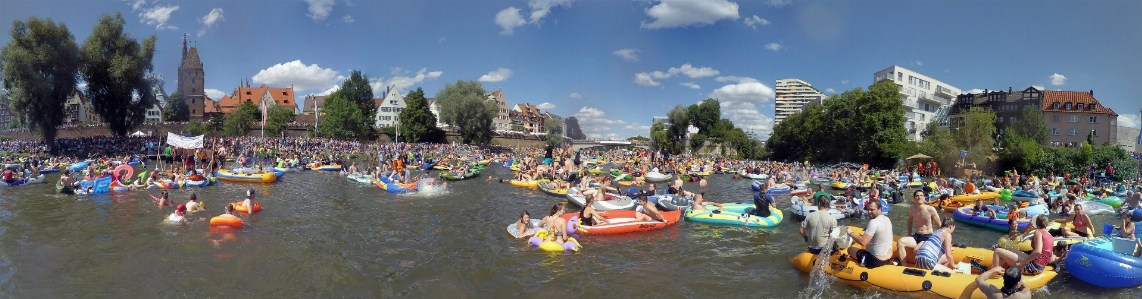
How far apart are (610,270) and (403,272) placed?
12.9ft

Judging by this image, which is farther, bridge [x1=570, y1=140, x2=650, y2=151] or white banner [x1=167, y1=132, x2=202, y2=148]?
bridge [x1=570, y1=140, x2=650, y2=151]

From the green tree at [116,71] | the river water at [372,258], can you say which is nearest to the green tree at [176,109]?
the green tree at [116,71]

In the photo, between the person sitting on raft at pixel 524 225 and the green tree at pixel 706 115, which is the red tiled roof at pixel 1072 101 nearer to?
the green tree at pixel 706 115

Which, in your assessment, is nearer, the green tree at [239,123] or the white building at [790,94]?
the green tree at [239,123]

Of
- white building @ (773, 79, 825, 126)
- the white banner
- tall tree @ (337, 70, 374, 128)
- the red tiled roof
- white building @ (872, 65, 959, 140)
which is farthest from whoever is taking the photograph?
white building @ (773, 79, 825, 126)

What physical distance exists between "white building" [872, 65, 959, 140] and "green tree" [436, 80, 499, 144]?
47244 mm

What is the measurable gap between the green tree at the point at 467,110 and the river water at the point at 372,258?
51.0 m

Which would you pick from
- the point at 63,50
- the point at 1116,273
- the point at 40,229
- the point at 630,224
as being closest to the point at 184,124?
the point at 63,50

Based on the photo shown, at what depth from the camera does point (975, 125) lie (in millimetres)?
40688

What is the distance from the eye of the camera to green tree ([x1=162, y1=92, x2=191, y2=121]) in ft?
282

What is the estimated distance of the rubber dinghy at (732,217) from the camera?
1491cm

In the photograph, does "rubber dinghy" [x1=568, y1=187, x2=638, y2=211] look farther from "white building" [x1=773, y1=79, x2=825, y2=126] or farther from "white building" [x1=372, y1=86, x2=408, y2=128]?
"white building" [x1=773, y1=79, x2=825, y2=126]

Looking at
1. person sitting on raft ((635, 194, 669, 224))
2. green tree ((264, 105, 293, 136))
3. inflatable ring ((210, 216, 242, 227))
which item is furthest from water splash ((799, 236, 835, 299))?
green tree ((264, 105, 293, 136))

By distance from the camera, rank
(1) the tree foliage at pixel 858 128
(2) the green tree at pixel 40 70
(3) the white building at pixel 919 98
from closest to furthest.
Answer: (2) the green tree at pixel 40 70 → (1) the tree foliage at pixel 858 128 → (3) the white building at pixel 919 98
